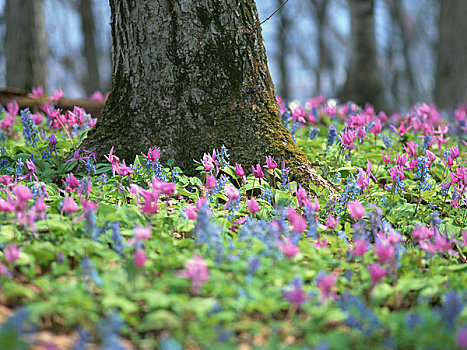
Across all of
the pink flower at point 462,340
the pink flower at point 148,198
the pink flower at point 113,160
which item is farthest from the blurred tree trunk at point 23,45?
the pink flower at point 462,340

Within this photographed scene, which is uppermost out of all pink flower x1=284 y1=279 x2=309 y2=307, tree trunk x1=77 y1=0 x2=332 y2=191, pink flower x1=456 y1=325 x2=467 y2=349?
tree trunk x1=77 y1=0 x2=332 y2=191

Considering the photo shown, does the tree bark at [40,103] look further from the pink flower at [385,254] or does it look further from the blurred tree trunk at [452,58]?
the blurred tree trunk at [452,58]

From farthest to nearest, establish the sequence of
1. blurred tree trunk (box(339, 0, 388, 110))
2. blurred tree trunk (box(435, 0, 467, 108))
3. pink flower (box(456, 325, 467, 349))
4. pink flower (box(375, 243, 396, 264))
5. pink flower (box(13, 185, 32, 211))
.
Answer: blurred tree trunk (box(435, 0, 467, 108)) → blurred tree trunk (box(339, 0, 388, 110)) → pink flower (box(13, 185, 32, 211)) → pink flower (box(375, 243, 396, 264)) → pink flower (box(456, 325, 467, 349))

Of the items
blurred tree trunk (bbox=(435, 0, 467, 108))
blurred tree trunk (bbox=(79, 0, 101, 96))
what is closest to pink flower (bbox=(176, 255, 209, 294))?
blurred tree trunk (bbox=(435, 0, 467, 108))

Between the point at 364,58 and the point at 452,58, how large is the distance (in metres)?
3.75

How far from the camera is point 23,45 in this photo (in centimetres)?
800

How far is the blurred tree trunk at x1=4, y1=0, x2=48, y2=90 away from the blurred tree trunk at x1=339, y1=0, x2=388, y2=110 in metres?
6.18

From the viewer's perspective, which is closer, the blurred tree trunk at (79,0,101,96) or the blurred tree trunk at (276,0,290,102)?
the blurred tree trunk at (79,0,101,96)

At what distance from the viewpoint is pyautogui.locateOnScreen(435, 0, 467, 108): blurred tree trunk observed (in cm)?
1068

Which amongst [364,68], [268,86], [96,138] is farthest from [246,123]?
[364,68]

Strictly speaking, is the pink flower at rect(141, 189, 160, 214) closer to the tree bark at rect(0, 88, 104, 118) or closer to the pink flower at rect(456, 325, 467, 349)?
the pink flower at rect(456, 325, 467, 349)

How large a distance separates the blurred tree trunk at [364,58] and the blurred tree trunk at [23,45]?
618 cm

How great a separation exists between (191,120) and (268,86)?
0.79m

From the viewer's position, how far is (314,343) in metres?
1.67
